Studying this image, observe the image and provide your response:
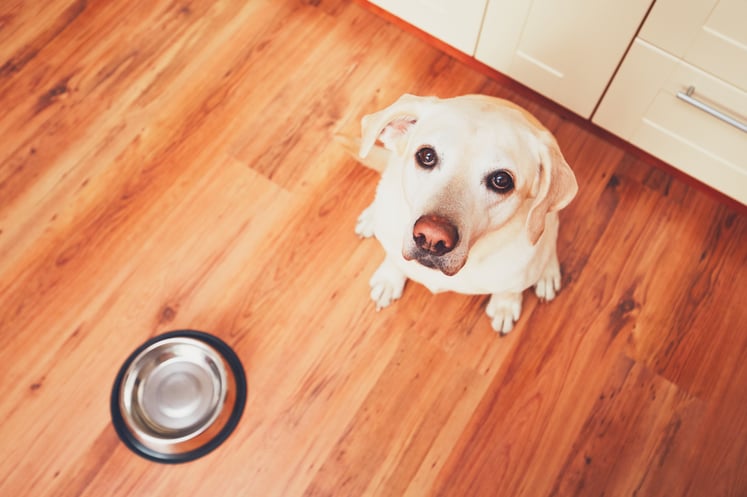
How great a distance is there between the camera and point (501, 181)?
4.63 feet

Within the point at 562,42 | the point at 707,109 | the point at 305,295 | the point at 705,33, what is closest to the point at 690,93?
the point at 707,109

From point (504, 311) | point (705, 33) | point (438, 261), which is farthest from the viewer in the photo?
point (504, 311)

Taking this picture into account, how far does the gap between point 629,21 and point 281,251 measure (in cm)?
144

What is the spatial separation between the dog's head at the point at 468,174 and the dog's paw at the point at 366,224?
0.66 meters

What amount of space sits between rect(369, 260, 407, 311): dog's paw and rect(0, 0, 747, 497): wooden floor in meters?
0.05

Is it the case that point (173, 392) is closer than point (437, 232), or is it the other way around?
point (437, 232)

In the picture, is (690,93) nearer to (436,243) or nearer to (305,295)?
(436,243)

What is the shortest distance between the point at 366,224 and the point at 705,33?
4.10 feet

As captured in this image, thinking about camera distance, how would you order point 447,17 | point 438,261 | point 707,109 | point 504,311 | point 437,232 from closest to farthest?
point 437,232
point 438,261
point 707,109
point 504,311
point 447,17

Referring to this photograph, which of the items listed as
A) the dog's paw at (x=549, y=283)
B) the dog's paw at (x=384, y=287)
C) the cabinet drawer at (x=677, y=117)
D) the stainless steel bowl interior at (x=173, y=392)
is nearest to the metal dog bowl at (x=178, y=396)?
the stainless steel bowl interior at (x=173, y=392)

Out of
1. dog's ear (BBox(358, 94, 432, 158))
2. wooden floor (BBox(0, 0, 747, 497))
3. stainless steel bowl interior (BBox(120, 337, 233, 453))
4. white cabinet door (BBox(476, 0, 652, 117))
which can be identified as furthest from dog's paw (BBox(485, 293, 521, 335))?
stainless steel bowl interior (BBox(120, 337, 233, 453))

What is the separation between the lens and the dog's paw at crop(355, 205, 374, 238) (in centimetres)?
217

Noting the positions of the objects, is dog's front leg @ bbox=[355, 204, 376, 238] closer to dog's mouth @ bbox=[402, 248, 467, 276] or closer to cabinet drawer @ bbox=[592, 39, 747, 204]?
dog's mouth @ bbox=[402, 248, 467, 276]

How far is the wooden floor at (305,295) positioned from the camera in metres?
1.94
